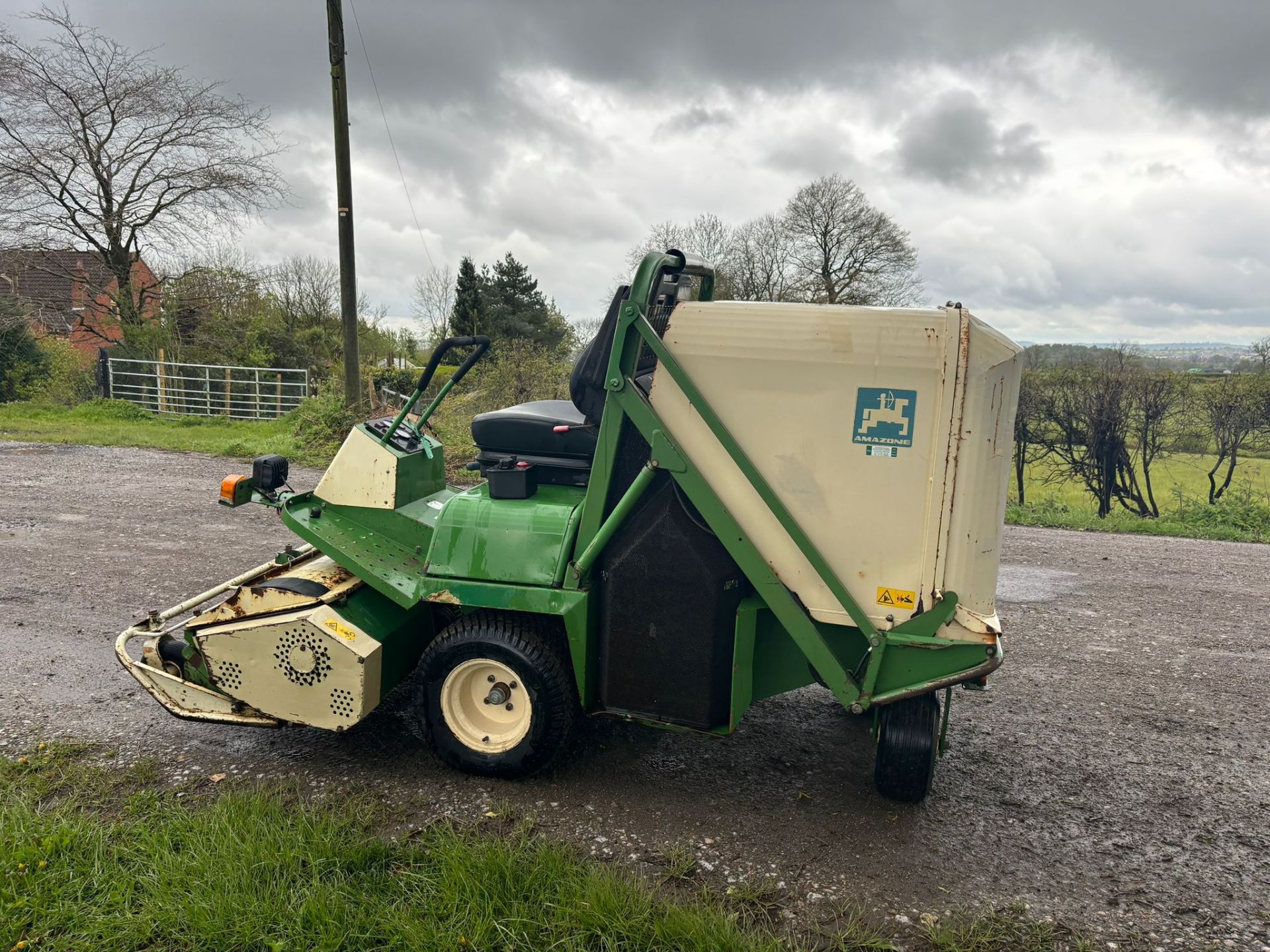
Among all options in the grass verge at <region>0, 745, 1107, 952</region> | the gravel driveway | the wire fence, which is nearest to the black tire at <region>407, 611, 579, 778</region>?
the gravel driveway

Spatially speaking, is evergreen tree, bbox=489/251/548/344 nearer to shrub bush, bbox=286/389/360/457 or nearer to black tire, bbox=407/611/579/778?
shrub bush, bbox=286/389/360/457

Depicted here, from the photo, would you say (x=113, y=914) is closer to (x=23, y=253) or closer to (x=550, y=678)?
(x=550, y=678)

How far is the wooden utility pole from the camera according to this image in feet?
36.7

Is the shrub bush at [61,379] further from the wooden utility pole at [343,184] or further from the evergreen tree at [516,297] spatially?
the evergreen tree at [516,297]

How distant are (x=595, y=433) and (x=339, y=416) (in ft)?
32.2

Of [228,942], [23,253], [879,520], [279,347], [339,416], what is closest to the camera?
[228,942]

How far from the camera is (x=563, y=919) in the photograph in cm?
263

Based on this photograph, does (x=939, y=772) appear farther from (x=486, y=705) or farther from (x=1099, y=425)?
(x=1099, y=425)

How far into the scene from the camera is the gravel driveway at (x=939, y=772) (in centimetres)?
296

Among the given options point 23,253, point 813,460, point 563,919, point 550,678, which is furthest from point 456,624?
point 23,253

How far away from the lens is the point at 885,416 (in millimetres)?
2932

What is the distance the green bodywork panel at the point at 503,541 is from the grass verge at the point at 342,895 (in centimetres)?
95

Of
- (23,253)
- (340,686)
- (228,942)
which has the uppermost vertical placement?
(23,253)

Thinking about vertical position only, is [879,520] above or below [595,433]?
below
